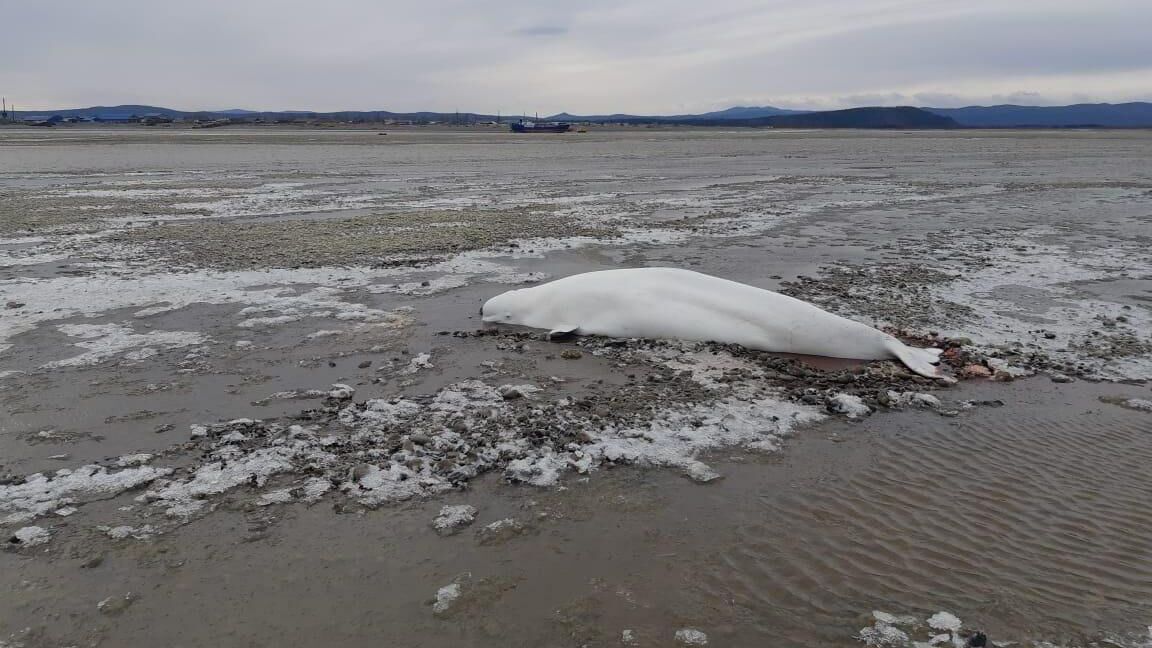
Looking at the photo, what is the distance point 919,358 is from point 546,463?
4346 millimetres

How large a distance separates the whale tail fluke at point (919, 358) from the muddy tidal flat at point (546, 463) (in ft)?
0.77

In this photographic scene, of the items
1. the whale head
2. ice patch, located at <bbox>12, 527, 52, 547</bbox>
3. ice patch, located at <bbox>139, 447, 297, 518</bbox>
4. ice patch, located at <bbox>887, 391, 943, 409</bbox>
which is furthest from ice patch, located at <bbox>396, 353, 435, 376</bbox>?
ice patch, located at <bbox>887, 391, 943, 409</bbox>

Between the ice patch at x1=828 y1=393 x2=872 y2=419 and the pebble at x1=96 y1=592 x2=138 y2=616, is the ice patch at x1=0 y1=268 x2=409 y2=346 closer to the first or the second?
the pebble at x1=96 y1=592 x2=138 y2=616

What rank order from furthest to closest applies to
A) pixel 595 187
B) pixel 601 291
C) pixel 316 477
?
pixel 595 187 → pixel 601 291 → pixel 316 477

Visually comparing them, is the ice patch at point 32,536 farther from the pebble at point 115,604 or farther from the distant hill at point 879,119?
the distant hill at point 879,119

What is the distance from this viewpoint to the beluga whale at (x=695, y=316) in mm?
7555

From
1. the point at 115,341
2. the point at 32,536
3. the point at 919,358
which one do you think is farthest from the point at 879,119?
the point at 32,536

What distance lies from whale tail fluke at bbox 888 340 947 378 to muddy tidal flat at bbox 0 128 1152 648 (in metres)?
0.23

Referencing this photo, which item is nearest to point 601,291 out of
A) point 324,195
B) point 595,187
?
point 324,195

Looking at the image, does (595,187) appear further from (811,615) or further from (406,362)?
(811,615)

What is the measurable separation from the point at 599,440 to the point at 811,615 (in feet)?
7.36

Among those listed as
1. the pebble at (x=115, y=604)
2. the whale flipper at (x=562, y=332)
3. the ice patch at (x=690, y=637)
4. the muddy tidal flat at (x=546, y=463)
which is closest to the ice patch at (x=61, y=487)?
the muddy tidal flat at (x=546, y=463)

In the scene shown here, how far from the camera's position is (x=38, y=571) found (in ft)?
13.1

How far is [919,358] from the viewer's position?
24.0 feet
